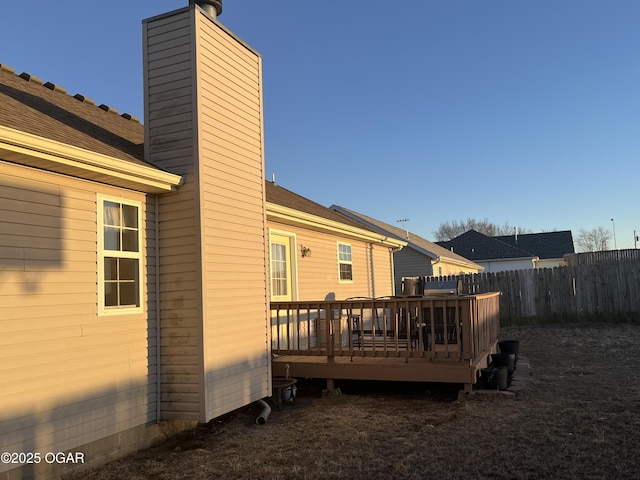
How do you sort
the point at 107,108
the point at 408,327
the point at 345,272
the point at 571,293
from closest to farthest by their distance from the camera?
the point at 408,327, the point at 107,108, the point at 345,272, the point at 571,293

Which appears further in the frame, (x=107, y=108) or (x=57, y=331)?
(x=107, y=108)

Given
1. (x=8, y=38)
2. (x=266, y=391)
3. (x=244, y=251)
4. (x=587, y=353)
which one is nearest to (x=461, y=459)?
(x=266, y=391)

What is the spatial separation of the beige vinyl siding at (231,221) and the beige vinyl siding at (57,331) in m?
0.88

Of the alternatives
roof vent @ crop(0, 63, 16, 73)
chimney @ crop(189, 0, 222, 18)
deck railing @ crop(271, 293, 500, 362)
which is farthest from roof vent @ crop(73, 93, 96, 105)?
deck railing @ crop(271, 293, 500, 362)

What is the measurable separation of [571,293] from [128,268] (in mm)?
14841

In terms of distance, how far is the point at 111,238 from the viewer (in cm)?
520

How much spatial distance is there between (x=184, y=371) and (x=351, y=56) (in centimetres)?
1072

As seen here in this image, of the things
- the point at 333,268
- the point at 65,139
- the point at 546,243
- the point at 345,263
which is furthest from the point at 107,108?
the point at 546,243

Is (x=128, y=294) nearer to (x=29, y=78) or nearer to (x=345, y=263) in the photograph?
(x=29, y=78)

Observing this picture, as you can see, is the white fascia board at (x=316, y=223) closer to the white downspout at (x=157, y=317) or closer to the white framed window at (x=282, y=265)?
the white framed window at (x=282, y=265)

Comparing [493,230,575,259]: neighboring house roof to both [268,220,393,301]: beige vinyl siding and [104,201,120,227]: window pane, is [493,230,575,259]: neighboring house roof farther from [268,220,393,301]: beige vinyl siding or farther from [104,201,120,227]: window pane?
[104,201,120,227]: window pane

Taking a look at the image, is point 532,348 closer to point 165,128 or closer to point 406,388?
point 406,388

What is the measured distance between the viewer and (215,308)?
564 centimetres

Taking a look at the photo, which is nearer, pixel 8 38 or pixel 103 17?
pixel 8 38
